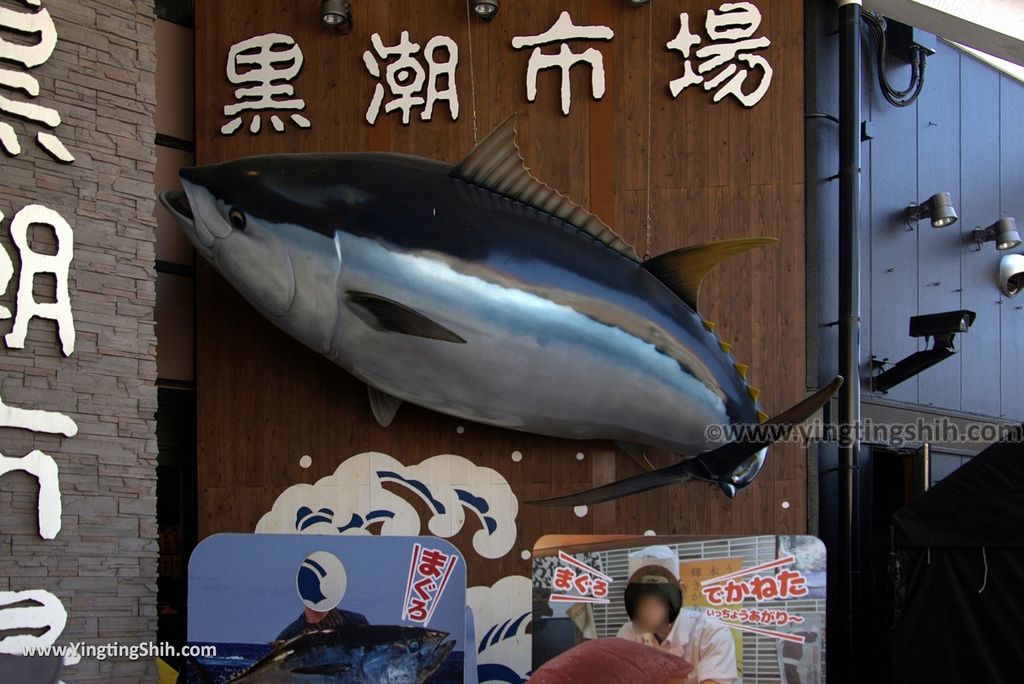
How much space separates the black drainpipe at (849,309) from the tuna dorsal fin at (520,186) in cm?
156

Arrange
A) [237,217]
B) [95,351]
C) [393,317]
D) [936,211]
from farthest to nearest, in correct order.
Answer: [936,211] → [237,217] → [393,317] → [95,351]

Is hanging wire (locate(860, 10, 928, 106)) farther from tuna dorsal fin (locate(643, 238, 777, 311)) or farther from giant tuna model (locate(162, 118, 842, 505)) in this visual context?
giant tuna model (locate(162, 118, 842, 505))

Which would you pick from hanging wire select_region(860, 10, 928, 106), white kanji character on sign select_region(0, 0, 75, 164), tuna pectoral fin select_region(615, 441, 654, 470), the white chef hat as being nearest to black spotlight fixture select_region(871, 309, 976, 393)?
hanging wire select_region(860, 10, 928, 106)

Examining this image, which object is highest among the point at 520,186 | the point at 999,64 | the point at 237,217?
the point at 999,64

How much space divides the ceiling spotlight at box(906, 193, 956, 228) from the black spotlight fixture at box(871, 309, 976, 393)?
0.78 m

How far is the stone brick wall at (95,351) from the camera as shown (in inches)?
199

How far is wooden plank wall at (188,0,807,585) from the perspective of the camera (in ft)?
20.0

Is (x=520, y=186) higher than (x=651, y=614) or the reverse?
higher

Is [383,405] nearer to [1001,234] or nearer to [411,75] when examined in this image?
[411,75]

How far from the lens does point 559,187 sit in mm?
6309

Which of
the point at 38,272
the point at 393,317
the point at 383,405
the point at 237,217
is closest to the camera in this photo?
the point at 38,272

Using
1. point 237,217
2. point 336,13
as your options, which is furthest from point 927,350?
point 237,217

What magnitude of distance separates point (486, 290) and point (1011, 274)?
563 centimetres

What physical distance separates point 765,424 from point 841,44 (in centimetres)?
269
